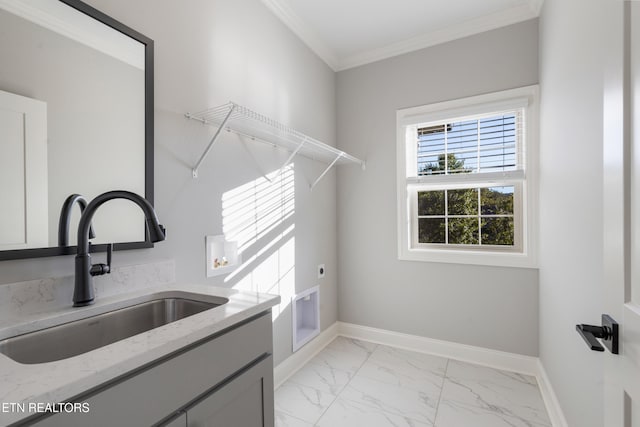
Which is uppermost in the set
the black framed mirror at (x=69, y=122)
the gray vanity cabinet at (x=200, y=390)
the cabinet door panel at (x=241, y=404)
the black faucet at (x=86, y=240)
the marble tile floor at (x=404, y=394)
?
the black framed mirror at (x=69, y=122)

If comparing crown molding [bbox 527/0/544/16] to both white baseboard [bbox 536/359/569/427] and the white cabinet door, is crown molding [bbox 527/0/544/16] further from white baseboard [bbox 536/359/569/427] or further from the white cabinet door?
the white cabinet door

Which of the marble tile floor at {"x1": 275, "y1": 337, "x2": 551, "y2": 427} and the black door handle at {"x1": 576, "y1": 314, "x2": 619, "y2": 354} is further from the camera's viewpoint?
the marble tile floor at {"x1": 275, "y1": 337, "x2": 551, "y2": 427}

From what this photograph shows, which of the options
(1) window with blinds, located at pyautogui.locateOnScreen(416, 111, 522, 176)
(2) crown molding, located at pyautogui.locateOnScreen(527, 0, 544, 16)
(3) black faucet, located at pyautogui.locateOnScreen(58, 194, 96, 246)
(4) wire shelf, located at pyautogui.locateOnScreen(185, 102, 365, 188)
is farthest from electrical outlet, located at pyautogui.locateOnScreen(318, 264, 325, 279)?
(2) crown molding, located at pyautogui.locateOnScreen(527, 0, 544, 16)

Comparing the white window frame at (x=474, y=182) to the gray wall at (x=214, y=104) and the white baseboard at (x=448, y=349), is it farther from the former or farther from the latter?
the gray wall at (x=214, y=104)

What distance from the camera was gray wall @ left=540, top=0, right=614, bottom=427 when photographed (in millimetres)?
1105

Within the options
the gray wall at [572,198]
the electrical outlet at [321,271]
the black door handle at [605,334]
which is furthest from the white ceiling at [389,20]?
the black door handle at [605,334]

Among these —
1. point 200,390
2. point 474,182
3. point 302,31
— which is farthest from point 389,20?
point 200,390

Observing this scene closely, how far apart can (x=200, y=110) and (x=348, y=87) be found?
5.83ft

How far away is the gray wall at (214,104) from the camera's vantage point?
1327 mm

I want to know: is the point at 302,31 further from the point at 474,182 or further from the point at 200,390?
the point at 200,390

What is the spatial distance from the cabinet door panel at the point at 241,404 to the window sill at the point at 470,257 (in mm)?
1805

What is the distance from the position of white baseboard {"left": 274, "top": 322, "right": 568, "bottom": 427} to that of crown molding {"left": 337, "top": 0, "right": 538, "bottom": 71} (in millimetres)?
2491

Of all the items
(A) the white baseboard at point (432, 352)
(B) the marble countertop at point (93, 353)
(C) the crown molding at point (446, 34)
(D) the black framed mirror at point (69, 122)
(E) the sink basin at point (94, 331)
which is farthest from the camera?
(C) the crown molding at point (446, 34)

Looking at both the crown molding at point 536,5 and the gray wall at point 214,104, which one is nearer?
the gray wall at point 214,104
